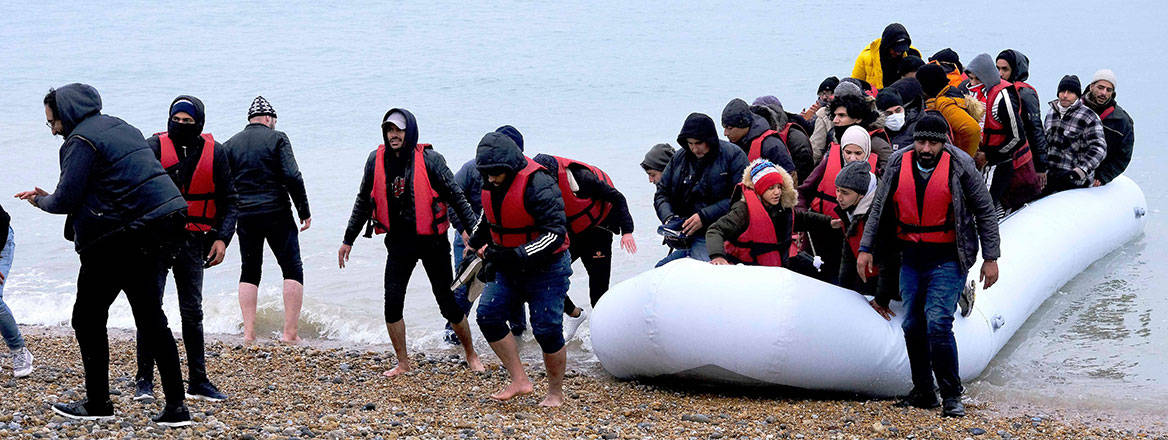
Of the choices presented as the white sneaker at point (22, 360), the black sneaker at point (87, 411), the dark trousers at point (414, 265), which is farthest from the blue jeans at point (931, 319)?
the white sneaker at point (22, 360)

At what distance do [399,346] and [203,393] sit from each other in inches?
49.1

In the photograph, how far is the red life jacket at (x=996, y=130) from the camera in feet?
25.4

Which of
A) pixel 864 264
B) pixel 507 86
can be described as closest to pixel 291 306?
pixel 864 264

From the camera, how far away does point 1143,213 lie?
33.9ft

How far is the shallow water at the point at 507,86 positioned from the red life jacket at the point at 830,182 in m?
1.32

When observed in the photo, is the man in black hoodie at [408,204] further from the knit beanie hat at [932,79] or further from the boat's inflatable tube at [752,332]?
the knit beanie hat at [932,79]

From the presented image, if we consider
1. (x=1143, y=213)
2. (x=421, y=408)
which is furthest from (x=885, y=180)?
(x=1143, y=213)

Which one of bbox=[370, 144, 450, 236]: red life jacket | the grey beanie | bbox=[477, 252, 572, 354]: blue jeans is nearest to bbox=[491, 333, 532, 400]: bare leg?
bbox=[477, 252, 572, 354]: blue jeans

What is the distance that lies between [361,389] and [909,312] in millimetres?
2763

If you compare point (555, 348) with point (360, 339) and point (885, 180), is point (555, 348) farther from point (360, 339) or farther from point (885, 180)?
point (360, 339)

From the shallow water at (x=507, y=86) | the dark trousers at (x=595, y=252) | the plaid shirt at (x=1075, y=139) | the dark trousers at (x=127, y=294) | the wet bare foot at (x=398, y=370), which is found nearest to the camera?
the dark trousers at (x=127, y=294)

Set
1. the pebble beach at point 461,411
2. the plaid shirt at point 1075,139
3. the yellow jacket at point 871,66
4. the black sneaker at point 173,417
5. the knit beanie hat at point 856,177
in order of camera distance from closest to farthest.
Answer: the black sneaker at point 173,417 < the pebble beach at point 461,411 < the knit beanie hat at point 856,177 < the plaid shirt at point 1075,139 < the yellow jacket at point 871,66

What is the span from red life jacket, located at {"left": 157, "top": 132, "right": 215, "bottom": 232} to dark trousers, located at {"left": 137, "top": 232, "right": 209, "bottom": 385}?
1.78 feet

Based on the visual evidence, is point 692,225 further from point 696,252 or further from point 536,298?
point 536,298
